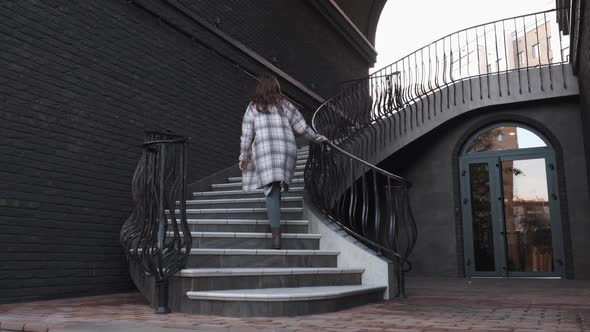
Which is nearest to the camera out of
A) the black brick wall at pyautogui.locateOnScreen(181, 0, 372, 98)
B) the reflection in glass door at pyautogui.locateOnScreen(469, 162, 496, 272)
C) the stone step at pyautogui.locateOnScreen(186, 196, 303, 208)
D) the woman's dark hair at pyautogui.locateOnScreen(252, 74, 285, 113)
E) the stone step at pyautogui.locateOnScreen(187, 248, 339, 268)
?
the stone step at pyautogui.locateOnScreen(187, 248, 339, 268)

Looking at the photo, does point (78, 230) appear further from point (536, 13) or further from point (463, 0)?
point (463, 0)

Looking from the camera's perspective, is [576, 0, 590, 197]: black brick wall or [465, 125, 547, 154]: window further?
[465, 125, 547, 154]: window

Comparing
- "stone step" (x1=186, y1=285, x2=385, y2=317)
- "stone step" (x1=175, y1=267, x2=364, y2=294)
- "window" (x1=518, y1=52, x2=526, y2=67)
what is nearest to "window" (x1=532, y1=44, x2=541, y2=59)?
"window" (x1=518, y1=52, x2=526, y2=67)

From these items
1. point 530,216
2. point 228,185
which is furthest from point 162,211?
point 530,216

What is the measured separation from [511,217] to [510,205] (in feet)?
0.71

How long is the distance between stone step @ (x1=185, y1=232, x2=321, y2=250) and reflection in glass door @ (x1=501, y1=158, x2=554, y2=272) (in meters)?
5.49

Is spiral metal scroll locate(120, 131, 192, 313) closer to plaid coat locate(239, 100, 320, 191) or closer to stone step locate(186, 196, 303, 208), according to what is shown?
plaid coat locate(239, 100, 320, 191)

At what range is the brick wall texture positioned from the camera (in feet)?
14.6

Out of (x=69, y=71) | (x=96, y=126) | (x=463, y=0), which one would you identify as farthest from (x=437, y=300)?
(x=463, y=0)

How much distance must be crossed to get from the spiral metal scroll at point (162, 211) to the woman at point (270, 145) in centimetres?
101

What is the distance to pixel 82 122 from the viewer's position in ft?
17.0

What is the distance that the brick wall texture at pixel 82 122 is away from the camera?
4453 mm

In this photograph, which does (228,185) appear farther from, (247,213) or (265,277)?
(265,277)

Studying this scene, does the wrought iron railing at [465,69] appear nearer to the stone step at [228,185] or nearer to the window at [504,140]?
the window at [504,140]
